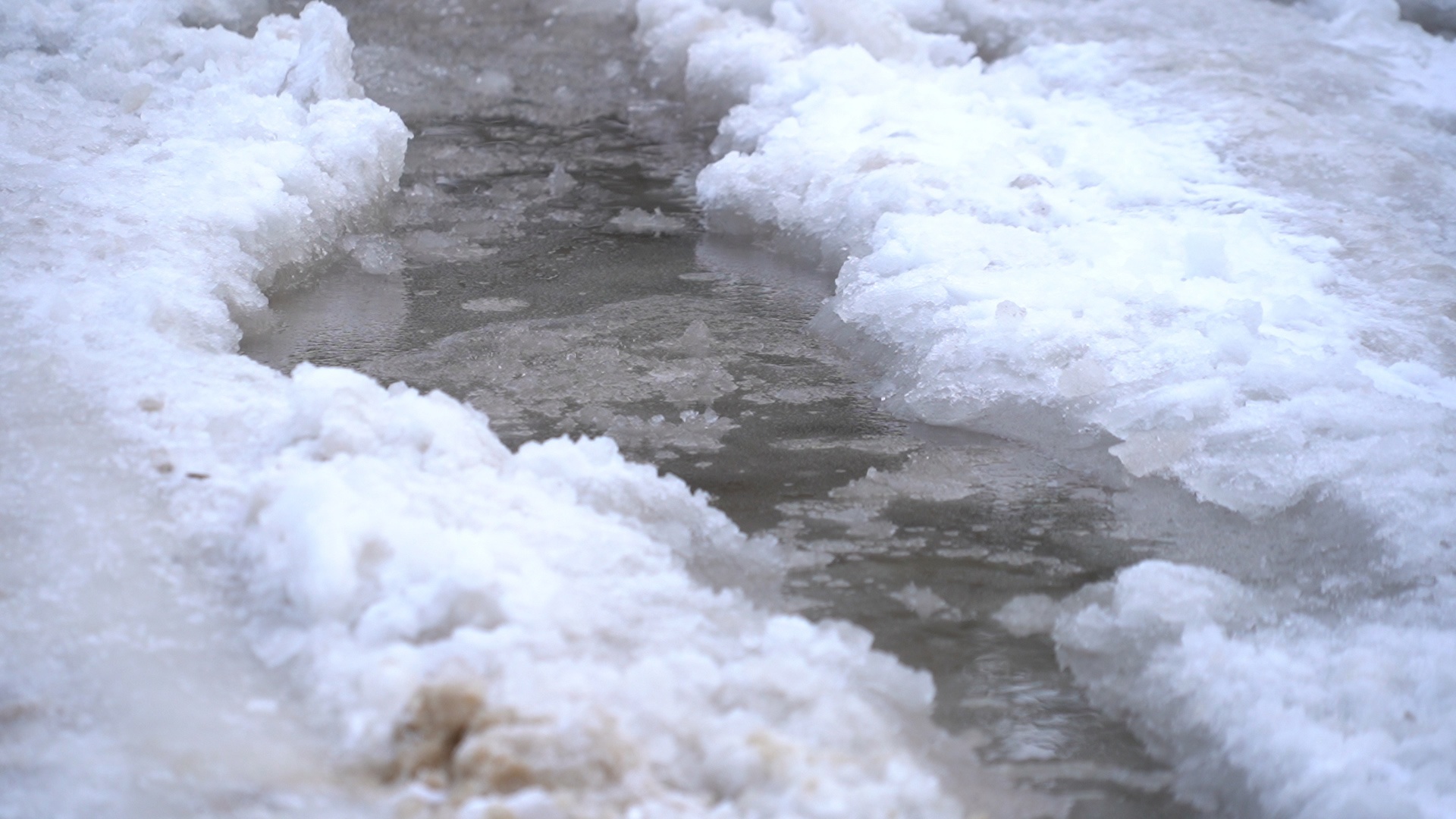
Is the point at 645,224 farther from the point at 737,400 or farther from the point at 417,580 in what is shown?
the point at 417,580

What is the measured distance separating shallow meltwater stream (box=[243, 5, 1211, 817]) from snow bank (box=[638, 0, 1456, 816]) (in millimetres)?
148

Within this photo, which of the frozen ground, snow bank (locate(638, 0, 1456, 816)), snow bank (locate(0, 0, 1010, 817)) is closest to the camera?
snow bank (locate(0, 0, 1010, 817))

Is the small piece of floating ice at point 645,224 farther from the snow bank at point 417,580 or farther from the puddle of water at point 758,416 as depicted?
the snow bank at point 417,580

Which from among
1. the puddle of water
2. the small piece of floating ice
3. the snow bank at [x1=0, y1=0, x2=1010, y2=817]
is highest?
the snow bank at [x1=0, y1=0, x2=1010, y2=817]

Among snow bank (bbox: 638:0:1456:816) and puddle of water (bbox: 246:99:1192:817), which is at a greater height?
snow bank (bbox: 638:0:1456:816)

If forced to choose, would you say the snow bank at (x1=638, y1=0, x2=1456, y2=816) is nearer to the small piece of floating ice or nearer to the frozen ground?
the frozen ground

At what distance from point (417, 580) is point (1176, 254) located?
2.52 metres

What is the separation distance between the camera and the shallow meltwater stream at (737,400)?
2221mm

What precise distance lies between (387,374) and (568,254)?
1.03 m

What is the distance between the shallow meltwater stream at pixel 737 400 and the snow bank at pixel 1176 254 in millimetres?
148

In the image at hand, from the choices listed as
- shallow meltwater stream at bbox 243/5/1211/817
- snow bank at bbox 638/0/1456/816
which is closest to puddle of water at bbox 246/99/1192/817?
shallow meltwater stream at bbox 243/5/1211/817

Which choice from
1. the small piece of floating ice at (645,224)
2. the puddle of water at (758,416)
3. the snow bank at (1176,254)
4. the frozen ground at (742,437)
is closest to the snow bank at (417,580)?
the frozen ground at (742,437)

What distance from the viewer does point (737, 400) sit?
313cm

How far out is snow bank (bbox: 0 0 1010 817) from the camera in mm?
1740
